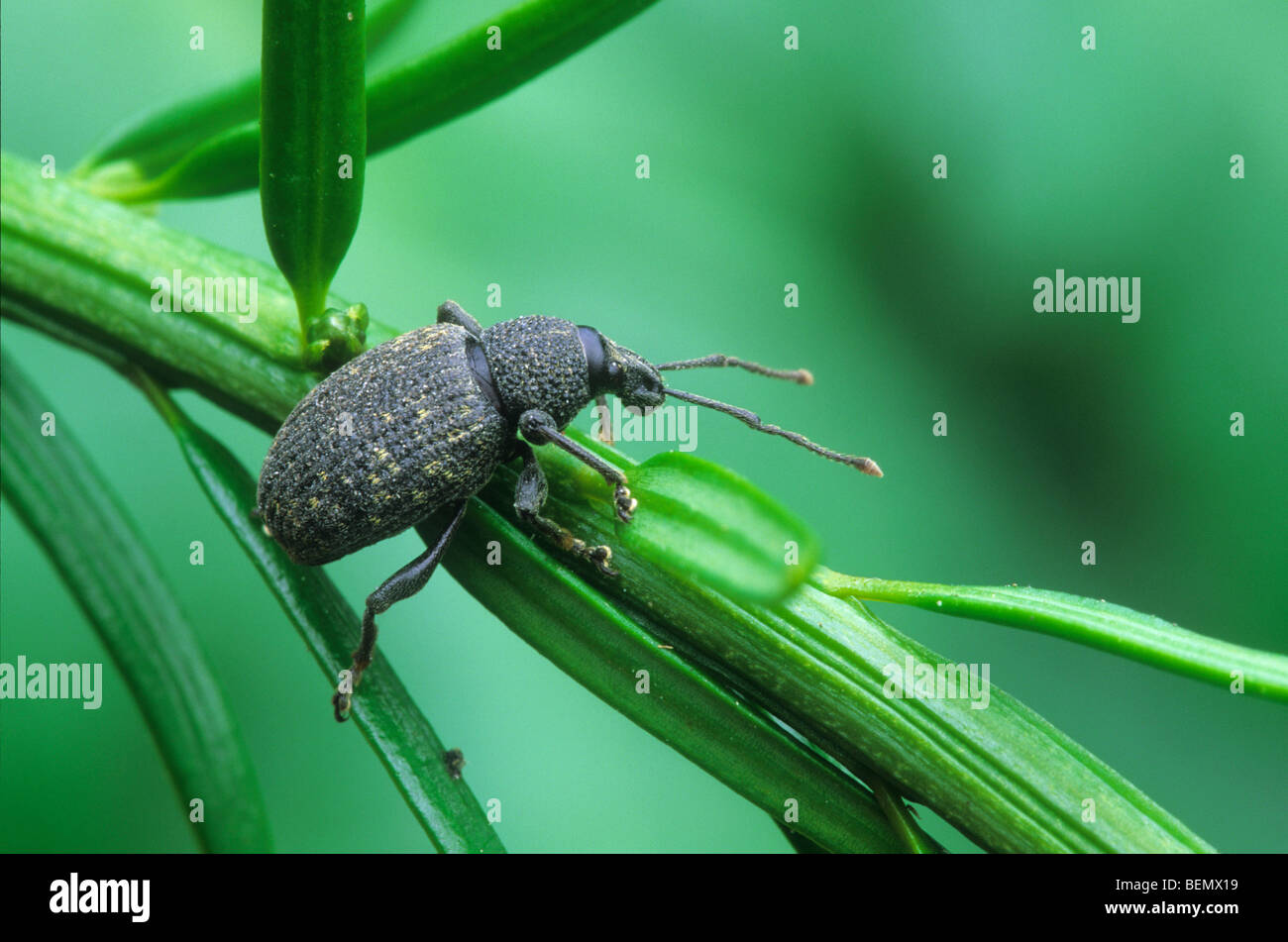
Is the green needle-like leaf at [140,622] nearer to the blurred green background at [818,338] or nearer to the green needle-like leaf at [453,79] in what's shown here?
the green needle-like leaf at [453,79]

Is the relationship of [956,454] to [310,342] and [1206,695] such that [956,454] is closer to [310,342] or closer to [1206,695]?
[1206,695]

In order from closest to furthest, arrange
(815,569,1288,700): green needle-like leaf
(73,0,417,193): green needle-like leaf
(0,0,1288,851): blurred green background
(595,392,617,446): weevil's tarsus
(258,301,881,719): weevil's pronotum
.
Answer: (815,569,1288,700): green needle-like leaf → (258,301,881,719): weevil's pronotum → (73,0,417,193): green needle-like leaf → (595,392,617,446): weevil's tarsus → (0,0,1288,851): blurred green background

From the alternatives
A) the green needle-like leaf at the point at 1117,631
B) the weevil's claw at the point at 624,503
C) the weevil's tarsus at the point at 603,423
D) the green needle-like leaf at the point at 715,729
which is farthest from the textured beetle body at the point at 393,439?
the green needle-like leaf at the point at 1117,631

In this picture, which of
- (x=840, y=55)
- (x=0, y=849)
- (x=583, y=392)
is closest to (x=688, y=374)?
(x=583, y=392)

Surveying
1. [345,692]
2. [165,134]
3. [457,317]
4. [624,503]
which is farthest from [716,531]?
[165,134]

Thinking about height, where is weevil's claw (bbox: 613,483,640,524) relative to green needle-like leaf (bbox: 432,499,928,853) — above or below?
above

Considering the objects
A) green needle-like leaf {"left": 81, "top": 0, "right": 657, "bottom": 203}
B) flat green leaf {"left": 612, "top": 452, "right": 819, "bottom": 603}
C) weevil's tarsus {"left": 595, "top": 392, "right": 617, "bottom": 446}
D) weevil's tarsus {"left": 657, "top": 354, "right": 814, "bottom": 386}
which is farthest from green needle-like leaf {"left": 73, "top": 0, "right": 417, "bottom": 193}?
flat green leaf {"left": 612, "top": 452, "right": 819, "bottom": 603}

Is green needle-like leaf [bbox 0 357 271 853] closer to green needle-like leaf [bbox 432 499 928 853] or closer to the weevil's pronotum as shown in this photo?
the weevil's pronotum
